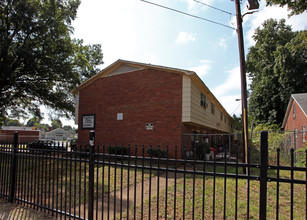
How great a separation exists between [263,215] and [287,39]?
36444 mm

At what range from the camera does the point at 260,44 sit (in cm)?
3491

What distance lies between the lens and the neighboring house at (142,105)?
13.0m

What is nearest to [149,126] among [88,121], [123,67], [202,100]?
[202,100]

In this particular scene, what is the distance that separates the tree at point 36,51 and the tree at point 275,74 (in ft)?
86.6

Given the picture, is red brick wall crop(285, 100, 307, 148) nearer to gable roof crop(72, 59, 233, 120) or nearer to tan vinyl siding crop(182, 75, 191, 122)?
gable roof crop(72, 59, 233, 120)

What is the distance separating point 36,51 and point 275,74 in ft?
101

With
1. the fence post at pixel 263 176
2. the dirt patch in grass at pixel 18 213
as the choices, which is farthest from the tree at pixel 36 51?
the fence post at pixel 263 176

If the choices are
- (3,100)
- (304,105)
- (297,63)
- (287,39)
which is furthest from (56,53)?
(287,39)

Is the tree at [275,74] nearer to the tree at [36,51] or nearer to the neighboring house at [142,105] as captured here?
the neighboring house at [142,105]

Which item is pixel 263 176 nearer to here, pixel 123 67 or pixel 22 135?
pixel 123 67

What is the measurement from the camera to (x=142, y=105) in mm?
14430

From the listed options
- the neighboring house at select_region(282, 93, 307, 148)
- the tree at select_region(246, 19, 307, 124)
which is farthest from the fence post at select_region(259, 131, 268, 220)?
the tree at select_region(246, 19, 307, 124)

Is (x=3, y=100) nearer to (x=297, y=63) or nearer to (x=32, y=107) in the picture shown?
(x=32, y=107)

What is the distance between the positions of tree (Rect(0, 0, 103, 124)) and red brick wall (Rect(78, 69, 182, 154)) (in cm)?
306
